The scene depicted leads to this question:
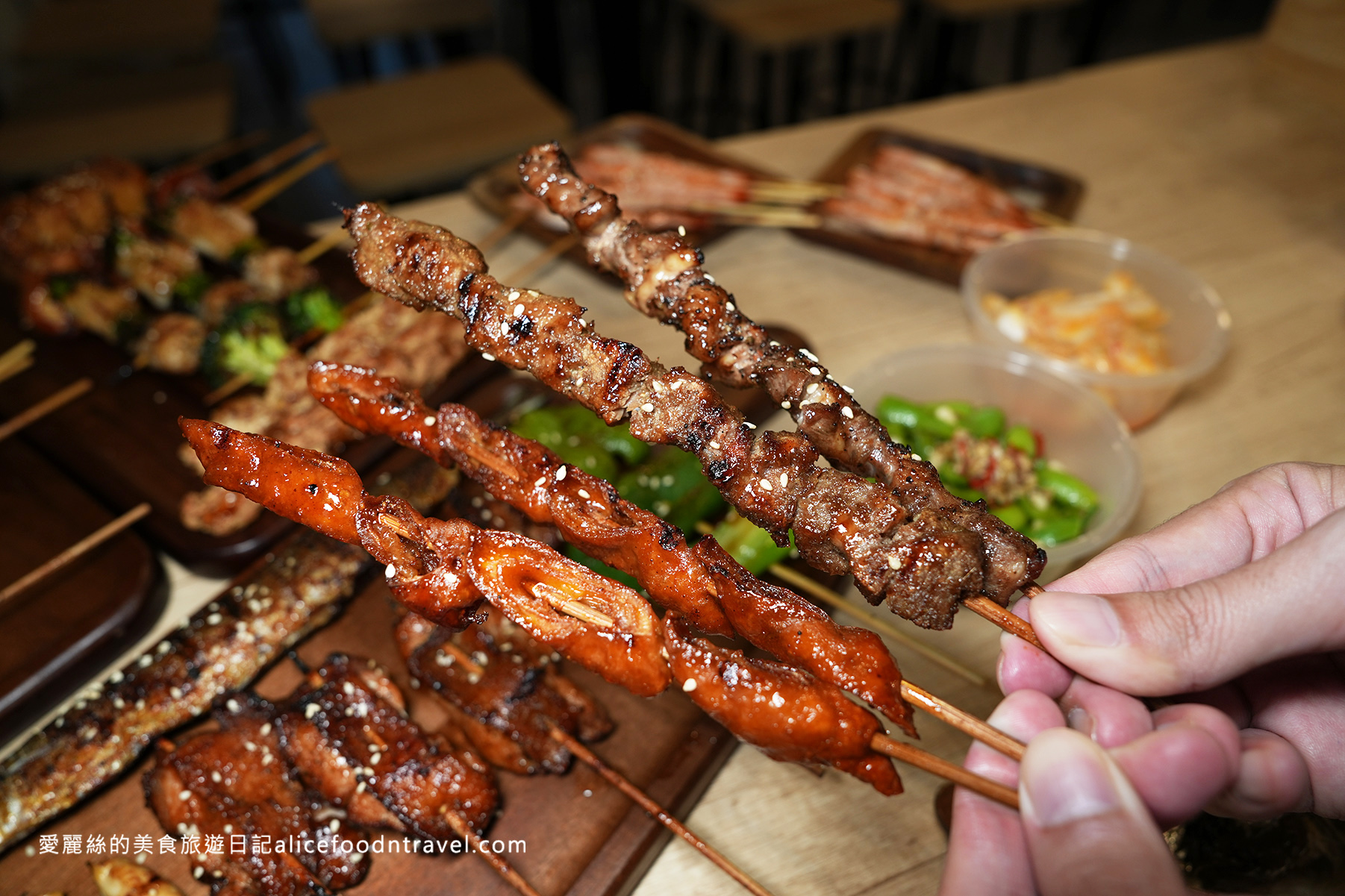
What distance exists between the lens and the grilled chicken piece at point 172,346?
3.35 meters

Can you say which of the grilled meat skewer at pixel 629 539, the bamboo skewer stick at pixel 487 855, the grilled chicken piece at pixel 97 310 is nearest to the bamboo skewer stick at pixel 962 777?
the grilled meat skewer at pixel 629 539

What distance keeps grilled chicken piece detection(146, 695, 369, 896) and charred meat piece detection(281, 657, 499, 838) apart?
72mm

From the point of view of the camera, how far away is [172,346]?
3.35 metres

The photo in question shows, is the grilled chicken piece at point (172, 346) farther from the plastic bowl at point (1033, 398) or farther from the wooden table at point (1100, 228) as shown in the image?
the plastic bowl at point (1033, 398)

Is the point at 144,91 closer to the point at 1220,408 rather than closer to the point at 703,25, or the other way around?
the point at 703,25

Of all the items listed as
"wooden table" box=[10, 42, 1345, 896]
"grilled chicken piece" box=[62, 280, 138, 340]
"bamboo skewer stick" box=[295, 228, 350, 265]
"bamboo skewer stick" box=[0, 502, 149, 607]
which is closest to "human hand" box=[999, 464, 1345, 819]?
"wooden table" box=[10, 42, 1345, 896]

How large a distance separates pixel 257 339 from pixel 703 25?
6316 mm

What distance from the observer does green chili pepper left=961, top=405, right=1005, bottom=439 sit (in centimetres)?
293

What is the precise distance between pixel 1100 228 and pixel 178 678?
4549mm

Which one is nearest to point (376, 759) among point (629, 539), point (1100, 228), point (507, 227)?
point (629, 539)

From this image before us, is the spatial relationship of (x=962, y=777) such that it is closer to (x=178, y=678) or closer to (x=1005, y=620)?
(x=1005, y=620)

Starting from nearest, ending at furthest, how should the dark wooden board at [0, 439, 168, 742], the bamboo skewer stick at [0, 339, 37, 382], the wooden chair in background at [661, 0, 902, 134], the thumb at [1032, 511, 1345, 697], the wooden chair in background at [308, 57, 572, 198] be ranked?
the thumb at [1032, 511, 1345, 697] < the dark wooden board at [0, 439, 168, 742] < the bamboo skewer stick at [0, 339, 37, 382] < the wooden chair in background at [308, 57, 572, 198] < the wooden chair in background at [661, 0, 902, 134]

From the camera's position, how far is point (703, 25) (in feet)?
26.2

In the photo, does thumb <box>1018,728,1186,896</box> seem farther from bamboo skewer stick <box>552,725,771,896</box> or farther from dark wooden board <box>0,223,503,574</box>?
dark wooden board <box>0,223,503,574</box>
